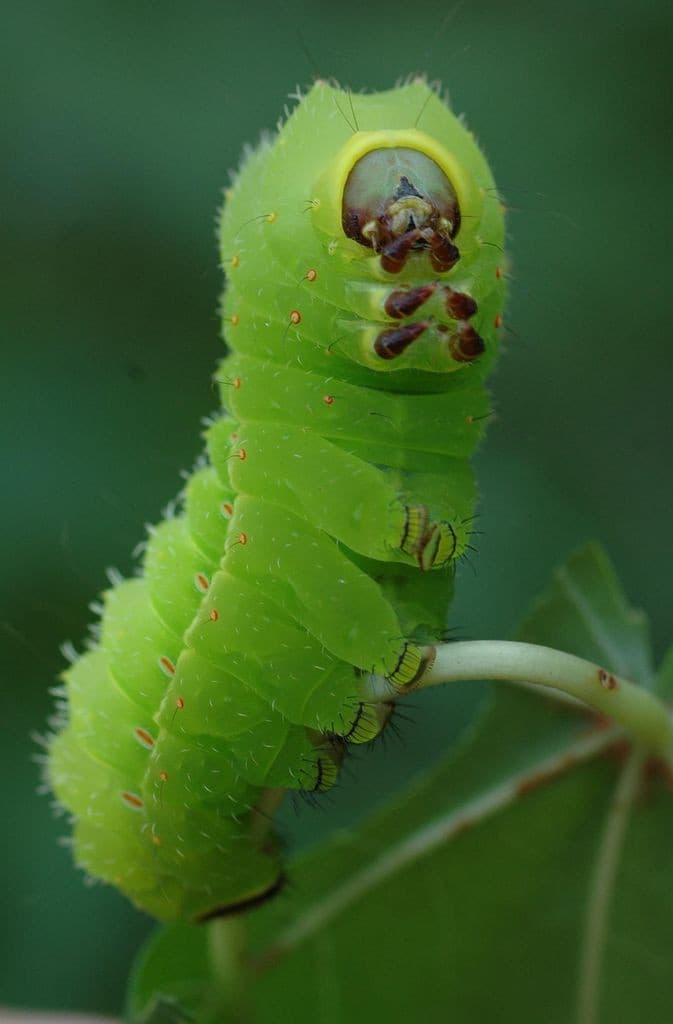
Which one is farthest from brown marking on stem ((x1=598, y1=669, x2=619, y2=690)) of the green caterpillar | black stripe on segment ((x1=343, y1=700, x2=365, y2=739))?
black stripe on segment ((x1=343, y1=700, x2=365, y2=739))

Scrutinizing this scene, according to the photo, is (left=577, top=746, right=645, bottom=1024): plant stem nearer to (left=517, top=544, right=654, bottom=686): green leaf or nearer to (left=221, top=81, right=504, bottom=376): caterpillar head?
(left=517, top=544, right=654, bottom=686): green leaf

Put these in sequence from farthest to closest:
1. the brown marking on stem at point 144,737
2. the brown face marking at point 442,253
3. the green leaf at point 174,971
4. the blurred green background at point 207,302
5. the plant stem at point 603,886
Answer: the blurred green background at point 207,302, the green leaf at point 174,971, the plant stem at point 603,886, the brown marking on stem at point 144,737, the brown face marking at point 442,253

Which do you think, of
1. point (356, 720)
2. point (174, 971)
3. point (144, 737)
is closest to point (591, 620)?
point (356, 720)

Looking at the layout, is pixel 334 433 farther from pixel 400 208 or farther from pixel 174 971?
pixel 174 971

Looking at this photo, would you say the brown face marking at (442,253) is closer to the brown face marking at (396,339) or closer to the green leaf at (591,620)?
the brown face marking at (396,339)

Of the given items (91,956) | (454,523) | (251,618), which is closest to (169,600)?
(251,618)

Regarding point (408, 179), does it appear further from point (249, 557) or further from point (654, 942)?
point (654, 942)

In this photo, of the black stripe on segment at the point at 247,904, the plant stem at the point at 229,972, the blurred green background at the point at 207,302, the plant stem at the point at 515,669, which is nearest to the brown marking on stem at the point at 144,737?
the black stripe on segment at the point at 247,904

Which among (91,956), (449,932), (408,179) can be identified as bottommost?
(91,956)
